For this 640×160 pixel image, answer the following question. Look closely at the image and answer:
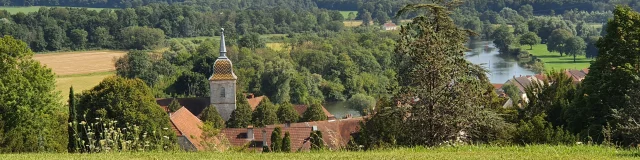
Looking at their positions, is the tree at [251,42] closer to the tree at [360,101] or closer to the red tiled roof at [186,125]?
the tree at [360,101]

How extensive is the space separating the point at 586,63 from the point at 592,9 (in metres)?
77.6

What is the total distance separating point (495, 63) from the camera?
9619 cm

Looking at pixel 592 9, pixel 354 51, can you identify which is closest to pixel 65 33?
pixel 354 51

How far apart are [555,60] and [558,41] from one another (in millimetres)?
6433

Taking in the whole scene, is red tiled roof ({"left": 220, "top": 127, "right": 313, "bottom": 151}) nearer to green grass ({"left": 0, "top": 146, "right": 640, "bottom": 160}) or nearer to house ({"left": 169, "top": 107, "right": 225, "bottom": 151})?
house ({"left": 169, "top": 107, "right": 225, "bottom": 151})

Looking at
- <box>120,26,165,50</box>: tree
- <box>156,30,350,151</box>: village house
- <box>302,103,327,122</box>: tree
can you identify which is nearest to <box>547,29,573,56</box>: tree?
<box>120,26,165,50</box>: tree

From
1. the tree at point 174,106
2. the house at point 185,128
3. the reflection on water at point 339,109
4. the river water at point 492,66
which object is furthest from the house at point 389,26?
the house at point 185,128

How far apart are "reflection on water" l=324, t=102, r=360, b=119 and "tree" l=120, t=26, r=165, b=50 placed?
3037 centimetres

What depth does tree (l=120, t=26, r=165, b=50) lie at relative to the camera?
9756cm

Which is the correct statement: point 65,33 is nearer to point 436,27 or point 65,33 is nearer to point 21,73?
point 21,73

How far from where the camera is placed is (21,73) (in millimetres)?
26078

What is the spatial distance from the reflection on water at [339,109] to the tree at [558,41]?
4275 centimetres

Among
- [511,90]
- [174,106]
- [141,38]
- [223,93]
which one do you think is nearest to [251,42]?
[141,38]

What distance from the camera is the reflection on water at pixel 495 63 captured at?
8438cm
